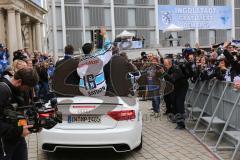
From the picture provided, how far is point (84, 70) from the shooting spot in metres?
8.61

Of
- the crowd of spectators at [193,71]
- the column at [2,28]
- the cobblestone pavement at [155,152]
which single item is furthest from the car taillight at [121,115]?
the column at [2,28]

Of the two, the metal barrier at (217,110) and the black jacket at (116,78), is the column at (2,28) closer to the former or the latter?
the metal barrier at (217,110)

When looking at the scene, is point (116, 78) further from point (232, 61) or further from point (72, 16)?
point (72, 16)

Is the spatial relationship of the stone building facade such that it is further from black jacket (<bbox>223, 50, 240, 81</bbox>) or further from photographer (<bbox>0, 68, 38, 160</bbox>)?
photographer (<bbox>0, 68, 38, 160</bbox>)

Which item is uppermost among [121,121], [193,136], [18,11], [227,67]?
[18,11]

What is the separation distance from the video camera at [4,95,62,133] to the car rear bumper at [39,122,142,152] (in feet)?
8.31

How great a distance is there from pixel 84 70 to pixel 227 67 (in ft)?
10.6

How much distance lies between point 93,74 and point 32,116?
4.04 metres

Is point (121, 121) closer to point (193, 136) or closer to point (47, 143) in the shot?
point (47, 143)

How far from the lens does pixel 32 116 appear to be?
14.7 feet

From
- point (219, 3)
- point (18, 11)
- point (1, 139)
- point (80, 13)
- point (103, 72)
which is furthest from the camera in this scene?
point (219, 3)

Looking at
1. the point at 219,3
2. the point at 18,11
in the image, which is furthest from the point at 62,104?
the point at 219,3

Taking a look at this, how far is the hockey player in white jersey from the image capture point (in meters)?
8.40

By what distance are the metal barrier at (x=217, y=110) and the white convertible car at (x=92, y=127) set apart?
67.3 inches
